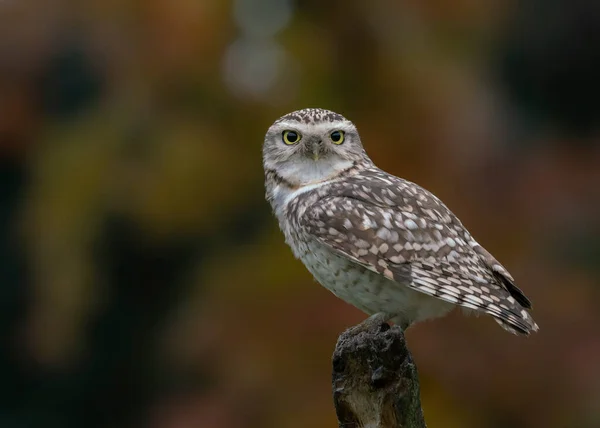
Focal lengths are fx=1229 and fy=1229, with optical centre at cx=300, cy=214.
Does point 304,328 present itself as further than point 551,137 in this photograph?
No

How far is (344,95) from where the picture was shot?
11500 mm

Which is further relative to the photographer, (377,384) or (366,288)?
(366,288)

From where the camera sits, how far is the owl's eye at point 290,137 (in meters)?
6.09

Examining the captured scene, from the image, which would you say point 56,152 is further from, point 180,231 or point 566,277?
point 566,277

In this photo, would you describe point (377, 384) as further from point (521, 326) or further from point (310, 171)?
point (310, 171)

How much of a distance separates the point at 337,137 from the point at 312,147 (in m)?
0.19

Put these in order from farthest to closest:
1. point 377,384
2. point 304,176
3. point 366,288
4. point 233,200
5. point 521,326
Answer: point 233,200 < point 304,176 < point 366,288 < point 521,326 < point 377,384

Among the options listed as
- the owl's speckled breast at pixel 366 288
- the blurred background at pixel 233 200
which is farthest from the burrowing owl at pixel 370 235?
the blurred background at pixel 233 200

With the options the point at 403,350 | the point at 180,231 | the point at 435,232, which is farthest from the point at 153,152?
the point at 403,350

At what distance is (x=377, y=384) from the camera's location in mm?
4816

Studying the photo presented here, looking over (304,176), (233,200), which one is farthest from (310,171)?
(233,200)

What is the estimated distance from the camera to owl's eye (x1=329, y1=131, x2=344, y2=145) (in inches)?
241

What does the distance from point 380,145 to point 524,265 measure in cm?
Result: 168

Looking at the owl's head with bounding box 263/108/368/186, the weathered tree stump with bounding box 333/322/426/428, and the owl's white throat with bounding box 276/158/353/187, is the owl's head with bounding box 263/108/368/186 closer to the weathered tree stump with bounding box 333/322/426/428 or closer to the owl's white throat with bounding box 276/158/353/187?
the owl's white throat with bounding box 276/158/353/187
